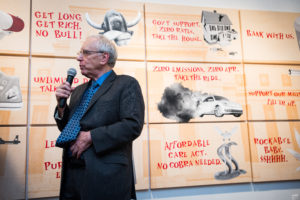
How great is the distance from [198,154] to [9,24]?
66.4 inches

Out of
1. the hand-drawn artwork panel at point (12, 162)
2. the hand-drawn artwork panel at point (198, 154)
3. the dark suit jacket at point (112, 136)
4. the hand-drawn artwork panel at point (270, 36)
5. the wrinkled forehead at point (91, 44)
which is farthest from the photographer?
the hand-drawn artwork panel at point (270, 36)

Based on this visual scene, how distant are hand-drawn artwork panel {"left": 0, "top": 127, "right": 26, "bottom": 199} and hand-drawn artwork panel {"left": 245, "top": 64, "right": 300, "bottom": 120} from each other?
173 centimetres

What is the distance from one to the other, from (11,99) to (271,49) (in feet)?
6.92

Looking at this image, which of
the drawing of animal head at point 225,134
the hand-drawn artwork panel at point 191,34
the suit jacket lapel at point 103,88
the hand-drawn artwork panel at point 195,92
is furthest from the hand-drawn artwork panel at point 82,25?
the drawing of animal head at point 225,134

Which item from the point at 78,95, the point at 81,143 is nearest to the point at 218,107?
the point at 78,95

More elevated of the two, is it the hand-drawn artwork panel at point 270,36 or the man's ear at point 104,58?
the hand-drawn artwork panel at point 270,36

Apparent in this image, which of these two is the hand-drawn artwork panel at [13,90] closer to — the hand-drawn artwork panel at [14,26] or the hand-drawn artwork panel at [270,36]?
the hand-drawn artwork panel at [14,26]

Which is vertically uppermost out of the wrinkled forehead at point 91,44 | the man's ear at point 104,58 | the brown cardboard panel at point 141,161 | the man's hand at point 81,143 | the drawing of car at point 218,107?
the wrinkled forehead at point 91,44

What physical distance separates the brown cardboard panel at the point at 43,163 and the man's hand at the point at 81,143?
725 mm

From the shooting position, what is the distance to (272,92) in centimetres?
207

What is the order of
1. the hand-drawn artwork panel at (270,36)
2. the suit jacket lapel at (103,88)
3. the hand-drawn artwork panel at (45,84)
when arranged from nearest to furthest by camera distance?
the suit jacket lapel at (103,88), the hand-drawn artwork panel at (45,84), the hand-drawn artwork panel at (270,36)

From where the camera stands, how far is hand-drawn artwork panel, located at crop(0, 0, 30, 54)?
1.75 metres

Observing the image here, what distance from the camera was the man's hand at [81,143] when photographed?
1.04m

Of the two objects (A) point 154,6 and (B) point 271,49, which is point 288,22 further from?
(A) point 154,6
